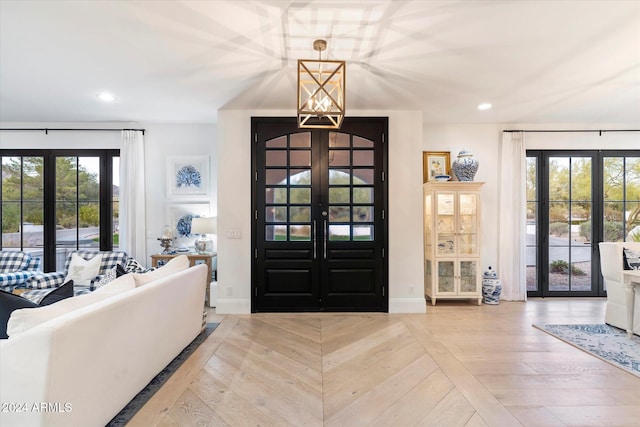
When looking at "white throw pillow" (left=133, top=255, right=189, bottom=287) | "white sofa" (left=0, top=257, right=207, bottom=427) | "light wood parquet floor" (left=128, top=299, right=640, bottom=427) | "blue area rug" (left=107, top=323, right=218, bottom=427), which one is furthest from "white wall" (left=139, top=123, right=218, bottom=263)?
"white sofa" (left=0, top=257, right=207, bottom=427)

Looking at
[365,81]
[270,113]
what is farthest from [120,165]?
[365,81]

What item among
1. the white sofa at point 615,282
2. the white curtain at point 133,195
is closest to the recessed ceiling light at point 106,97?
the white curtain at point 133,195

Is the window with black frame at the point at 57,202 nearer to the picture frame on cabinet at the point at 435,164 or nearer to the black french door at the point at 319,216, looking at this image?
the black french door at the point at 319,216

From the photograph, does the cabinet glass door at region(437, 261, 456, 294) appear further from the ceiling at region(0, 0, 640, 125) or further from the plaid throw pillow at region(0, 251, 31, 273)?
the plaid throw pillow at region(0, 251, 31, 273)

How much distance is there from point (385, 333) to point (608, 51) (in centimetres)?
342

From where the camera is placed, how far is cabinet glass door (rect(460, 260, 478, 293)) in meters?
4.68

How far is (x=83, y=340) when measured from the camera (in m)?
1.63

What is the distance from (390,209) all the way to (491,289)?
2.01m

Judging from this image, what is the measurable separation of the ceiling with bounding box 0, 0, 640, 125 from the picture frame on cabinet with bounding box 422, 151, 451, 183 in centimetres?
81

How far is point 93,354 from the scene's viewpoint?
171 centimetres

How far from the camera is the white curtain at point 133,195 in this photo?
194 inches

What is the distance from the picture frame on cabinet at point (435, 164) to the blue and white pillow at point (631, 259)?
7.63 feet

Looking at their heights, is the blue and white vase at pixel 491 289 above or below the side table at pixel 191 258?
below

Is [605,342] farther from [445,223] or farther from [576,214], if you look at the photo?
[576,214]
